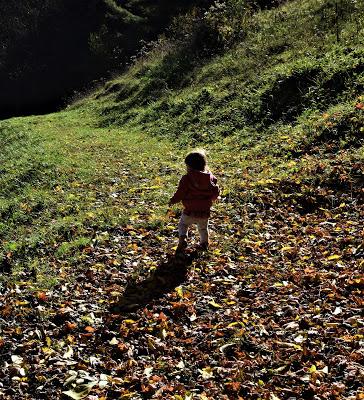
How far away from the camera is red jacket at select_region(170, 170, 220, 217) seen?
644cm

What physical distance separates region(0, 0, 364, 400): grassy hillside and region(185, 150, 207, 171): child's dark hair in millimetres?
1454

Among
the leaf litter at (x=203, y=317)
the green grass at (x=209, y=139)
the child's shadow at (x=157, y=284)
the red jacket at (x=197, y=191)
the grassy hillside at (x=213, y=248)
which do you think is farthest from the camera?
the green grass at (x=209, y=139)

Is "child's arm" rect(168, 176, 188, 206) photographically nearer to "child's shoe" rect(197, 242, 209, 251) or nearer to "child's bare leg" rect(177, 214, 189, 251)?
"child's bare leg" rect(177, 214, 189, 251)

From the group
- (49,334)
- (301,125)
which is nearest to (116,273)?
(49,334)

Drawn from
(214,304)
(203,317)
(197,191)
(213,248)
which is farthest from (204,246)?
(203,317)

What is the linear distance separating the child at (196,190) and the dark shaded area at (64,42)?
88.6 ft

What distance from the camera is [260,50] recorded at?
57.1 feet

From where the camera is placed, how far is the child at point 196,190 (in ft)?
20.9

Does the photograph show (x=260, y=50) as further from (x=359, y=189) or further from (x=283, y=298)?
(x=283, y=298)

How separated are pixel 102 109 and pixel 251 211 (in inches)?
608

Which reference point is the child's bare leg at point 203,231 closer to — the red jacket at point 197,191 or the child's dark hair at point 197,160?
the red jacket at point 197,191

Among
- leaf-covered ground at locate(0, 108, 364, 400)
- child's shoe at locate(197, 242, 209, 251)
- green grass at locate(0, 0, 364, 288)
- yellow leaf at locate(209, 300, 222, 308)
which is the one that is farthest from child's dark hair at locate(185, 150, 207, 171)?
green grass at locate(0, 0, 364, 288)

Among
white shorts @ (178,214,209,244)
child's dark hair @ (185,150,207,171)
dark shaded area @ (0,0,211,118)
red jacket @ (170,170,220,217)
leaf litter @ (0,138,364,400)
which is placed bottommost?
leaf litter @ (0,138,364,400)

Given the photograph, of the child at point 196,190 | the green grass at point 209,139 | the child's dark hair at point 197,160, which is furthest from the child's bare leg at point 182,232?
the green grass at point 209,139
